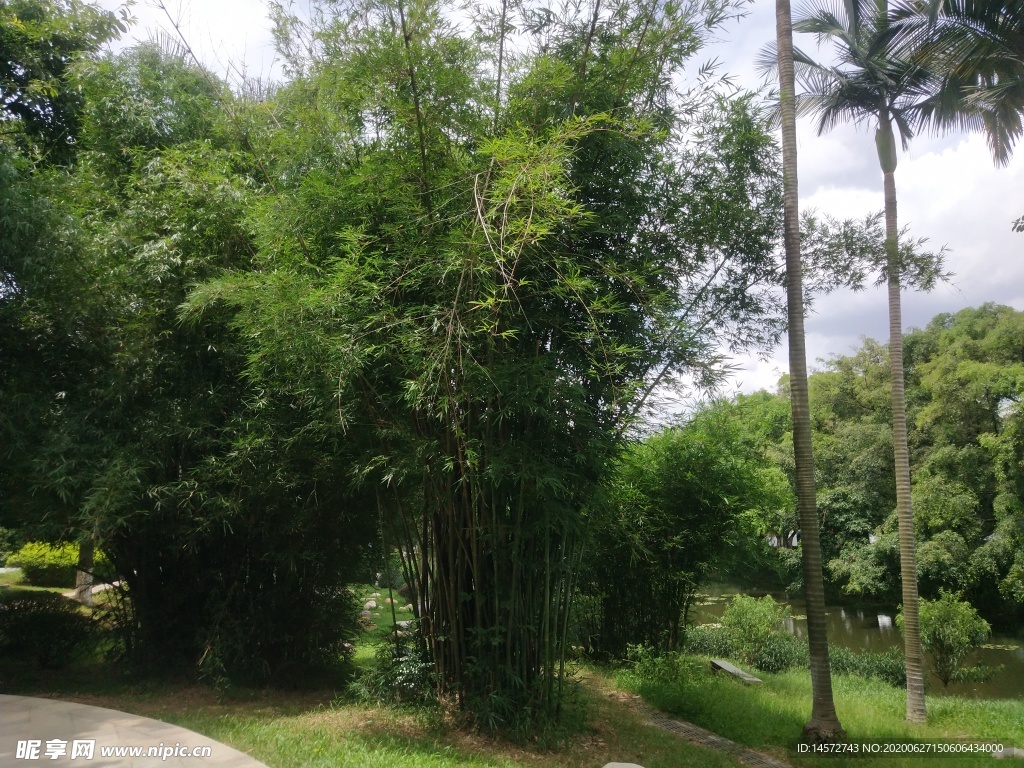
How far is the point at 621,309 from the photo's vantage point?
145 inches

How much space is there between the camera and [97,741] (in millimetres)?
3625

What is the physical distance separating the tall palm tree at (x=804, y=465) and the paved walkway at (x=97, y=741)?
369cm

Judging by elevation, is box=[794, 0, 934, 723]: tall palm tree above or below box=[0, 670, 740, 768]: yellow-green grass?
above

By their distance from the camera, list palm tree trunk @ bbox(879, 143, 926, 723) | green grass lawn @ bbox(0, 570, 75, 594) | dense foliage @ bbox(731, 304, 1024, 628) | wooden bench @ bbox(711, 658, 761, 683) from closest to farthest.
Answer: palm tree trunk @ bbox(879, 143, 926, 723) < wooden bench @ bbox(711, 658, 761, 683) < green grass lawn @ bbox(0, 570, 75, 594) < dense foliage @ bbox(731, 304, 1024, 628)

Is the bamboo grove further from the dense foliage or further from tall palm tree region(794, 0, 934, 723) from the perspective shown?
Answer: the dense foliage

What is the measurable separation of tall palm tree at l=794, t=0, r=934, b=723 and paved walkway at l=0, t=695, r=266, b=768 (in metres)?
5.86

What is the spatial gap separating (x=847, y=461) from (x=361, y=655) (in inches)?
480

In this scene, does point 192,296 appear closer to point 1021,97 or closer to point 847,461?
point 1021,97

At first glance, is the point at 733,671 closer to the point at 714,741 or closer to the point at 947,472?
the point at 714,741

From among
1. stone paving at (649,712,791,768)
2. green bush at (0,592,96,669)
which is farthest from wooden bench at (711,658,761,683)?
green bush at (0,592,96,669)

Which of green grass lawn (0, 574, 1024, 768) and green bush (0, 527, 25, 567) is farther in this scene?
green bush (0, 527, 25, 567)

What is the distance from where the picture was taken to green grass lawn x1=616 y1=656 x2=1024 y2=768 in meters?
4.91

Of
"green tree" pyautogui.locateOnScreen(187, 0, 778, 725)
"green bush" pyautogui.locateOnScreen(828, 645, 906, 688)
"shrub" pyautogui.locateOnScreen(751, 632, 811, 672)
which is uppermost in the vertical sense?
"green tree" pyautogui.locateOnScreen(187, 0, 778, 725)

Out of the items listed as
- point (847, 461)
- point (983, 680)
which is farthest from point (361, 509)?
point (847, 461)
